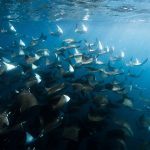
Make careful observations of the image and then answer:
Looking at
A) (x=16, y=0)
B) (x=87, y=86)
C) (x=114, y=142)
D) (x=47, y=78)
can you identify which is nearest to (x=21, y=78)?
(x=47, y=78)

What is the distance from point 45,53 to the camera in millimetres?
13039

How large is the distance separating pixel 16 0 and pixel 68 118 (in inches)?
692

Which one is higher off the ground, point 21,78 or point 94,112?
point 94,112

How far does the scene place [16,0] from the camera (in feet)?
72.8

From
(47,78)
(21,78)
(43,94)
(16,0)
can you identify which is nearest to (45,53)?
(21,78)

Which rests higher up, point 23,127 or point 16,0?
point 23,127

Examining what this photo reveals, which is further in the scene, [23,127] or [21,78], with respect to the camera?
[21,78]

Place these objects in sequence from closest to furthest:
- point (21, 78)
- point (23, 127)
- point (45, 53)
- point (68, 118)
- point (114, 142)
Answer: point (23, 127), point (114, 142), point (68, 118), point (21, 78), point (45, 53)

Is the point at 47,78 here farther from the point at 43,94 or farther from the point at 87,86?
the point at 87,86

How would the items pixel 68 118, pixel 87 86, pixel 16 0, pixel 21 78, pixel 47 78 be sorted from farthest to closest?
pixel 16 0 → pixel 21 78 → pixel 47 78 → pixel 87 86 → pixel 68 118

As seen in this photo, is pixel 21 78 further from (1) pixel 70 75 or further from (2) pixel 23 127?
(2) pixel 23 127

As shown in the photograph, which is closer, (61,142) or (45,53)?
(61,142)

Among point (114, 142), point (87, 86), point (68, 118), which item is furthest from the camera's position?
point (87, 86)

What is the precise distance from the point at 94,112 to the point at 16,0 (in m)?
18.0
